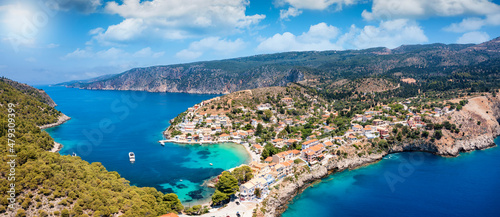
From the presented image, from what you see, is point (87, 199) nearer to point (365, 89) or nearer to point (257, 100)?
point (257, 100)

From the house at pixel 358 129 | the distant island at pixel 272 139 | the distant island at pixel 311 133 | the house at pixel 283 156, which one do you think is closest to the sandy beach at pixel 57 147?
the distant island at pixel 272 139

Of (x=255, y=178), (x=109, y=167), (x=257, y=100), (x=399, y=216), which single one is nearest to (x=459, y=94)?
(x=257, y=100)

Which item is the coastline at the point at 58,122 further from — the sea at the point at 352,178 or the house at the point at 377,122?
the house at the point at 377,122

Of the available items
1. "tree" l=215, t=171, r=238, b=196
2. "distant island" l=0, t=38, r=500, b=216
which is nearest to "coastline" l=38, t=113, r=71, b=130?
"distant island" l=0, t=38, r=500, b=216

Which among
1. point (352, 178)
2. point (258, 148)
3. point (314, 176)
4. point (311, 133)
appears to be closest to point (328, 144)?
point (311, 133)

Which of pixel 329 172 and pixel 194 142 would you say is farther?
pixel 194 142

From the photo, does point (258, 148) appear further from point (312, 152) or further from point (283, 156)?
point (312, 152)

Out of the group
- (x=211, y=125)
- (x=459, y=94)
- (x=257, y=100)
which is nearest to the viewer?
(x=211, y=125)
